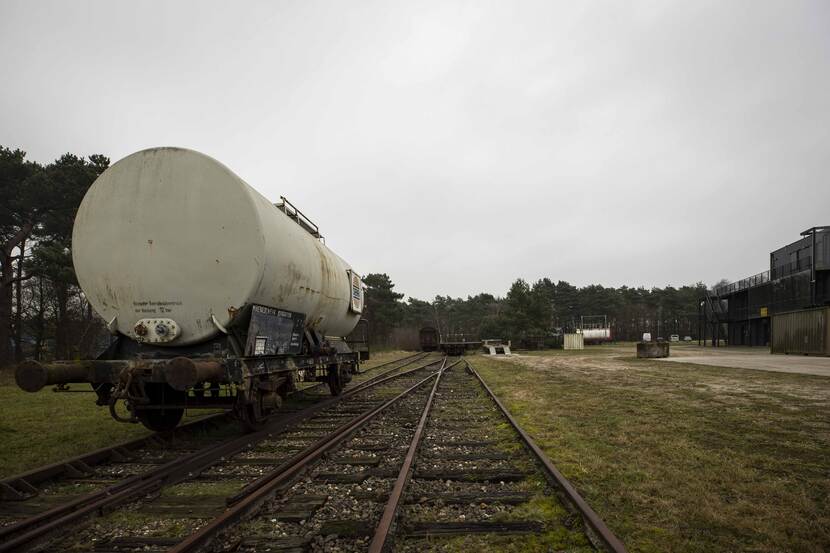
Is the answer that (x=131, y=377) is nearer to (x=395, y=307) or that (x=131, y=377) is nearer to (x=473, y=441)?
(x=473, y=441)

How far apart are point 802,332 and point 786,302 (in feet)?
41.4

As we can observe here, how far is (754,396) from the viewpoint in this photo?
34.9 ft

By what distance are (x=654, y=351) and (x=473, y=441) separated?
966 inches

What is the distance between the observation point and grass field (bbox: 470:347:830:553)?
3562mm

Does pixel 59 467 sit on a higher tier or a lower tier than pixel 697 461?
lower

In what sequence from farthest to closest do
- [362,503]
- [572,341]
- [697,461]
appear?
1. [572,341]
2. [697,461]
3. [362,503]

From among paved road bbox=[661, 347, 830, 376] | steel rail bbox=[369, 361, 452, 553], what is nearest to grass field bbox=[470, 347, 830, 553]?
steel rail bbox=[369, 361, 452, 553]

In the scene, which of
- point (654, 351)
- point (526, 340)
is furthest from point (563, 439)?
point (526, 340)

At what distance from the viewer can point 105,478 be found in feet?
16.8

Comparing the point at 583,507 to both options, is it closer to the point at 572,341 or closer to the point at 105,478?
the point at 105,478

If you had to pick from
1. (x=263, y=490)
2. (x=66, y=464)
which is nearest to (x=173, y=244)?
(x=66, y=464)

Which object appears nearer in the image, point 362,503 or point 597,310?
point 362,503

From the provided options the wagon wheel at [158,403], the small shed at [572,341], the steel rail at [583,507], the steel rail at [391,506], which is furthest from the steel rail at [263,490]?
the small shed at [572,341]

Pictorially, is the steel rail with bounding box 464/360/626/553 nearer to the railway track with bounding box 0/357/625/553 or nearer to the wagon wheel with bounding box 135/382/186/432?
the railway track with bounding box 0/357/625/553
